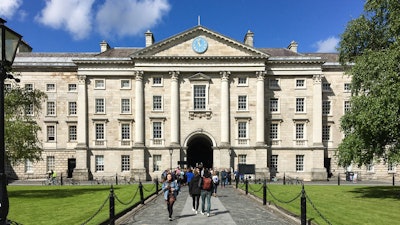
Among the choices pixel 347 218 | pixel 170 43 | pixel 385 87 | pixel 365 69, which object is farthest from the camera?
pixel 170 43

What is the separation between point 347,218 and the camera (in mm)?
15664

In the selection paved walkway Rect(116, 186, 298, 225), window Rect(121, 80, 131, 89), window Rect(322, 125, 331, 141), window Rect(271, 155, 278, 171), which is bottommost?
window Rect(271, 155, 278, 171)

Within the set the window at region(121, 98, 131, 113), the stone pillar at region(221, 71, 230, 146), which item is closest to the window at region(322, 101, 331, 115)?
the stone pillar at region(221, 71, 230, 146)

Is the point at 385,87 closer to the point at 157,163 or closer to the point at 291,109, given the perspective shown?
the point at 291,109

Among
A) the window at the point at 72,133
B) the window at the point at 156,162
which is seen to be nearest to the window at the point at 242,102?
the window at the point at 156,162

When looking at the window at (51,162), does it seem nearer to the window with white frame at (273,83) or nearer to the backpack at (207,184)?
the window with white frame at (273,83)

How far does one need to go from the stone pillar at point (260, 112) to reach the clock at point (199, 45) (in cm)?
Result: 709

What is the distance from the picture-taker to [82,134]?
44.6 m

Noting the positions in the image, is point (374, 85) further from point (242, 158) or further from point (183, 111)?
point (183, 111)

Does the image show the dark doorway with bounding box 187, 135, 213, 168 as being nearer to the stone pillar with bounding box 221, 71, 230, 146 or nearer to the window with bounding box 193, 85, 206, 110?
the stone pillar with bounding box 221, 71, 230, 146

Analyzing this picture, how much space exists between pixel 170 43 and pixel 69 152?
18.4 metres

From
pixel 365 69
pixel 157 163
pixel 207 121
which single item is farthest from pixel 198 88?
pixel 365 69

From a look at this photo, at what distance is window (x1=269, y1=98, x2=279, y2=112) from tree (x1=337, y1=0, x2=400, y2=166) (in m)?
19.4

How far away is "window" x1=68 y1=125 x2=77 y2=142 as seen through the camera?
4656 centimetres
